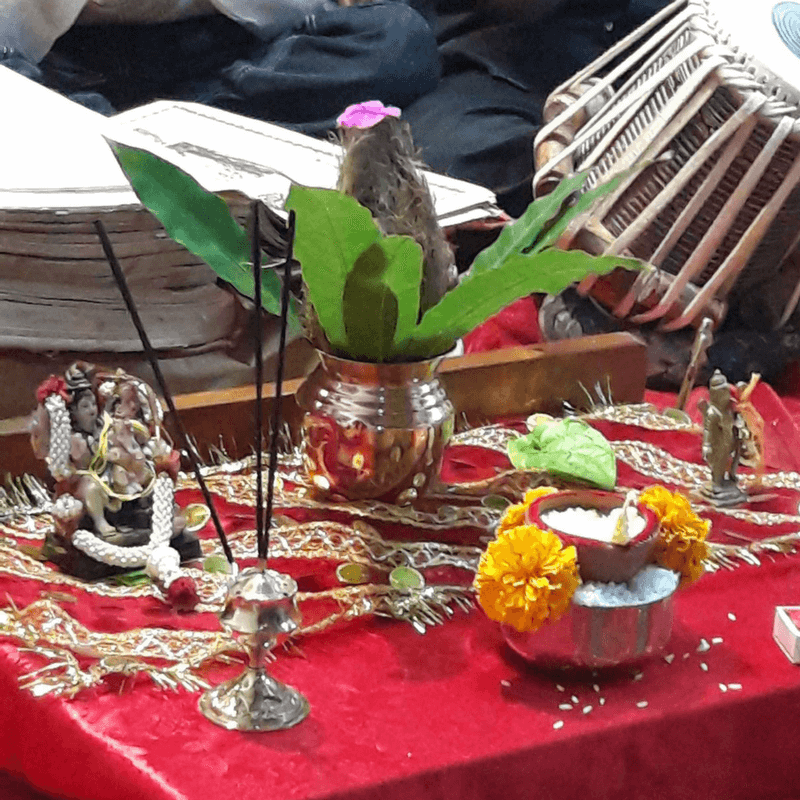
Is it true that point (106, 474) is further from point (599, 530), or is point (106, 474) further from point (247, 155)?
point (247, 155)

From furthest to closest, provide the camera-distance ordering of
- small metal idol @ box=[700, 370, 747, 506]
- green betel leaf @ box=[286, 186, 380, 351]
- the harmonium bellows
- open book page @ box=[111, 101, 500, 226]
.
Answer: the harmonium bellows → open book page @ box=[111, 101, 500, 226] → small metal idol @ box=[700, 370, 747, 506] → green betel leaf @ box=[286, 186, 380, 351]

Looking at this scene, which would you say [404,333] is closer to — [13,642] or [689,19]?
[13,642]

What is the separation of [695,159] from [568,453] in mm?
355

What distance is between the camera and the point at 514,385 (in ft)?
3.18

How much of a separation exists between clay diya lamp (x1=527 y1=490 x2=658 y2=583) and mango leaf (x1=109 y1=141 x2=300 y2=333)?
21 cm

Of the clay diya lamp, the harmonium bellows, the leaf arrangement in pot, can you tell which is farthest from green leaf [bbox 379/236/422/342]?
the harmonium bellows

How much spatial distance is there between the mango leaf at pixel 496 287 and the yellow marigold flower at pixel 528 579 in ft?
0.50

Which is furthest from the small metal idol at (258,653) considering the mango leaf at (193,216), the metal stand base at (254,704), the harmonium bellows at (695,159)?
the harmonium bellows at (695,159)

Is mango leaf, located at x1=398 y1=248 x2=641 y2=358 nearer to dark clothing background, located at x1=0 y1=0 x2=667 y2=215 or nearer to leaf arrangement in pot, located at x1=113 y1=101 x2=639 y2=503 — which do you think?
leaf arrangement in pot, located at x1=113 y1=101 x2=639 y2=503

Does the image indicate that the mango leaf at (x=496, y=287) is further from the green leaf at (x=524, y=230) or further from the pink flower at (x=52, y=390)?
the pink flower at (x=52, y=390)

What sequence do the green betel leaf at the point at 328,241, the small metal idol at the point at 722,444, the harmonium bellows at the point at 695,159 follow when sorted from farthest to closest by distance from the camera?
the harmonium bellows at the point at 695,159
the small metal idol at the point at 722,444
the green betel leaf at the point at 328,241

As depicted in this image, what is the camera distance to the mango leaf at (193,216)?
2.30ft

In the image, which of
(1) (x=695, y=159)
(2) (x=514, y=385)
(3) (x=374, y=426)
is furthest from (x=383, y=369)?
(1) (x=695, y=159)

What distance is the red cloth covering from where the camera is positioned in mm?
556
